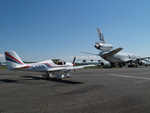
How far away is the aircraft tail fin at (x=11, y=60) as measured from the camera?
12.2 metres

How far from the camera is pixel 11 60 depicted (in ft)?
40.3

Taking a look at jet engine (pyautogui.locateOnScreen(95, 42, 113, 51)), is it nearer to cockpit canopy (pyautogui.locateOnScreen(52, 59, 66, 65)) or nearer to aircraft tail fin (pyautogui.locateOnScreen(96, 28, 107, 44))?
aircraft tail fin (pyautogui.locateOnScreen(96, 28, 107, 44))

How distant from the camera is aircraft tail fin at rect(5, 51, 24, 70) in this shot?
39.9 feet

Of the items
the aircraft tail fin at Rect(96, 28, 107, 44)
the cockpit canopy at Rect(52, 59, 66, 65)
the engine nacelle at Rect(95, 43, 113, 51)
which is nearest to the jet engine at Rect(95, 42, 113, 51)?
the engine nacelle at Rect(95, 43, 113, 51)

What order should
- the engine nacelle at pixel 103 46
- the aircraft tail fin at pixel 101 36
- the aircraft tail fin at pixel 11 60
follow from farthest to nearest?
the aircraft tail fin at pixel 101 36 < the engine nacelle at pixel 103 46 < the aircraft tail fin at pixel 11 60

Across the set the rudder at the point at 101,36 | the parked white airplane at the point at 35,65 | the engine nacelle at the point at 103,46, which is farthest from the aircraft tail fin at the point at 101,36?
the parked white airplane at the point at 35,65

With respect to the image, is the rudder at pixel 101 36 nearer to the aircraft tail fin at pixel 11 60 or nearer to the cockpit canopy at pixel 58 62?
the cockpit canopy at pixel 58 62

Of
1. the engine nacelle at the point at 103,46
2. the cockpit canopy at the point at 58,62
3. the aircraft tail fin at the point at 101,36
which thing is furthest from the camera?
the aircraft tail fin at the point at 101,36

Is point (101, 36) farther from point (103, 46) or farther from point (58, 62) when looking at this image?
point (58, 62)

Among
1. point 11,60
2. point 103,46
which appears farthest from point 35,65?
point 103,46

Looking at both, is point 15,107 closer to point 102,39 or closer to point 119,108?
point 119,108

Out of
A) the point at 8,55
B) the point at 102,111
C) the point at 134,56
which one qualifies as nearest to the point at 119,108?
the point at 102,111

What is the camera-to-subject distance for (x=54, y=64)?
1430 cm

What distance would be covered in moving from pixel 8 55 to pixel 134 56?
4926 cm
